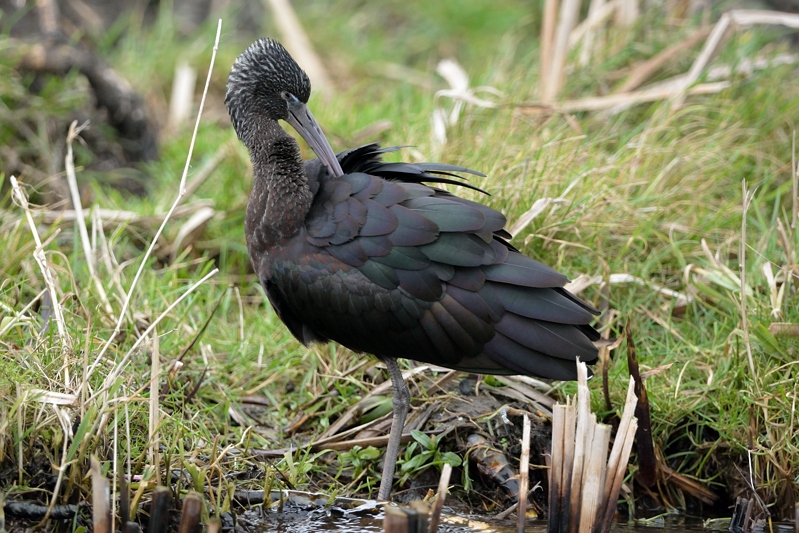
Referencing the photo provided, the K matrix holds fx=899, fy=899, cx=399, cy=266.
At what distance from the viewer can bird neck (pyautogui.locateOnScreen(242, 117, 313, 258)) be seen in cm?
349

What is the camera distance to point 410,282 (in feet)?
11.0

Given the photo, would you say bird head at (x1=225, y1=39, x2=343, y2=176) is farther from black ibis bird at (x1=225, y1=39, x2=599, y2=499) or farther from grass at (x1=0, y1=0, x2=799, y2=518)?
grass at (x1=0, y1=0, x2=799, y2=518)

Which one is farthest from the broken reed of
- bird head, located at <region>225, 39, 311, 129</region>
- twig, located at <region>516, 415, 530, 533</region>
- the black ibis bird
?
bird head, located at <region>225, 39, 311, 129</region>

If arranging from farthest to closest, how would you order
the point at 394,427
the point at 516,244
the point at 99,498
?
the point at 516,244, the point at 394,427, the point at 99,498

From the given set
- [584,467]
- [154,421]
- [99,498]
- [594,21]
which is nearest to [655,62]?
[594,21]

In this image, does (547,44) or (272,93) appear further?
(547,44)

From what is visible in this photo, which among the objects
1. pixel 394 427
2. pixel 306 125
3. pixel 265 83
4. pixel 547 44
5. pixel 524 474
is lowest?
pixel 524 474

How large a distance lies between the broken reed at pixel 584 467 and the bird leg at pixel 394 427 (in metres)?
0.73

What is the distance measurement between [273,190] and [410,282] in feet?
2.20

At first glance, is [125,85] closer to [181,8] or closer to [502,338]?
[181,8]

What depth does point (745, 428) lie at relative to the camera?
357 cm

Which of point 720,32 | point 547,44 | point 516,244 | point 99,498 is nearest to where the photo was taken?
point 99,498

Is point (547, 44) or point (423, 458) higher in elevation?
point (547, 44)

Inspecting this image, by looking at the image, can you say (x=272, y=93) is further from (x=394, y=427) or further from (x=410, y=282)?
(x=394, y=427)
